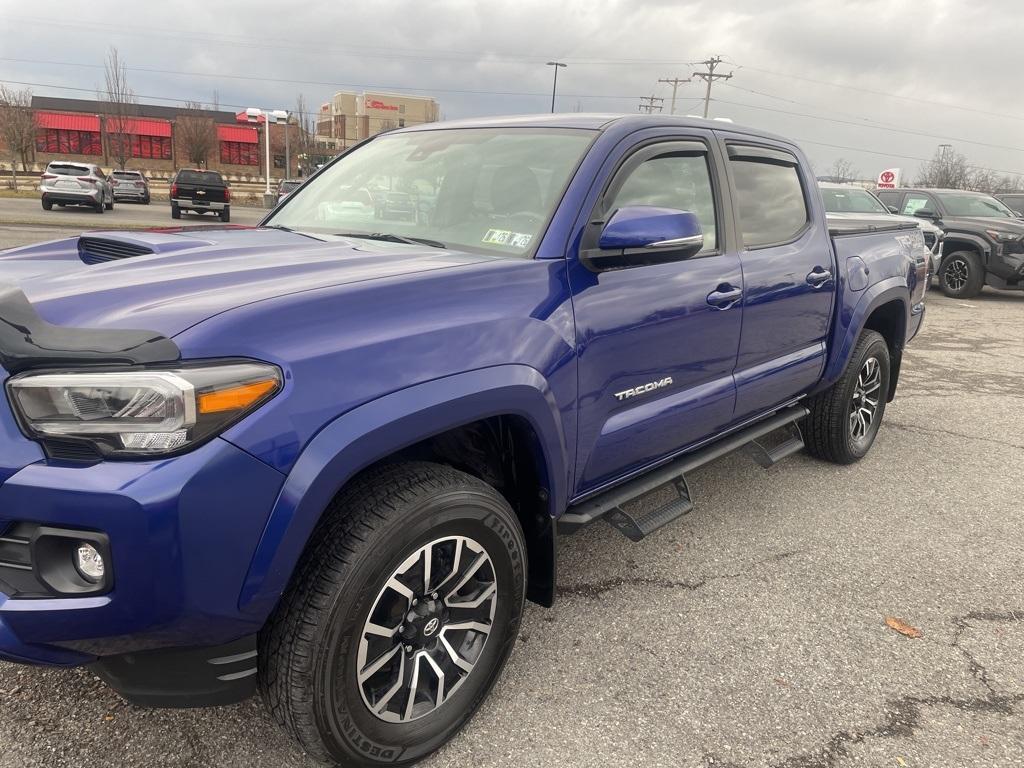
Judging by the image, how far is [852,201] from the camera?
12.8m

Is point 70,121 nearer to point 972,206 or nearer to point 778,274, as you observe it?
point 972,206

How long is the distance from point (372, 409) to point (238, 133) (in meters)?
62.6

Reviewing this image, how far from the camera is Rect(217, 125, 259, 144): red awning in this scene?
57.1 m

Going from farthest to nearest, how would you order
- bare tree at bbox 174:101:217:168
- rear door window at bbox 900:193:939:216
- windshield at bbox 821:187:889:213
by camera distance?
bare tree at bbox 174:101:217:168 → rear door window at bbox 900:193:939:216 → windshield at bbox 821:187:889:213

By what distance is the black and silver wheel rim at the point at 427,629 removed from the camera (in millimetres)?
1953

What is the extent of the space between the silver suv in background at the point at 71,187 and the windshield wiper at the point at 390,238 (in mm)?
24121

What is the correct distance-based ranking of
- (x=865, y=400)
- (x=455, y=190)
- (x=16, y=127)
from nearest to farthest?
(x=455, y=190), (x=865, y=400), (x=16, y=127)

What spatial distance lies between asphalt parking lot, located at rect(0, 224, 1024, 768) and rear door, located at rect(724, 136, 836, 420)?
0.73m

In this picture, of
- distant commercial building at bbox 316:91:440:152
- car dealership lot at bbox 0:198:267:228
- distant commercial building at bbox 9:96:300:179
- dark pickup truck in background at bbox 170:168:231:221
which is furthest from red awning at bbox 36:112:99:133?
dark pickup truck in background at bbox 170:168:231:221

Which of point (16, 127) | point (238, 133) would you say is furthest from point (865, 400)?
point (238, 133)

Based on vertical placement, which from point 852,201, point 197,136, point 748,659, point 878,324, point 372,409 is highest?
point 197,136

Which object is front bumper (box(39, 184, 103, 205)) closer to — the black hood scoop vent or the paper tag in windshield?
the black hood scoop vent

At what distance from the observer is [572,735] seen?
2.25m

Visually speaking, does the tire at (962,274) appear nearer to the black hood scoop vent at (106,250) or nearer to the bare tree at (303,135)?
the black hood scoop vent at (106,250)
